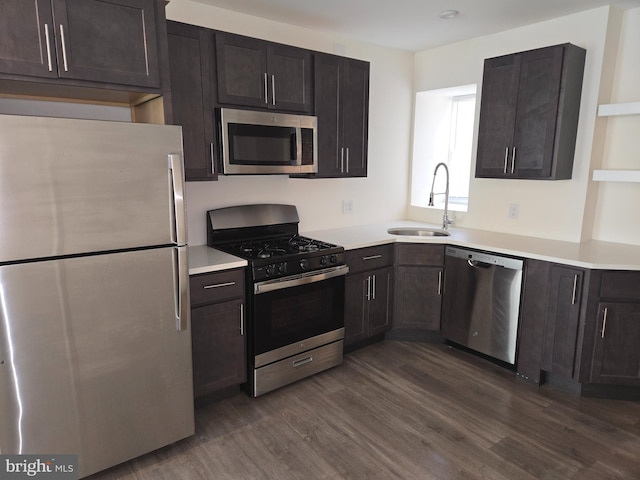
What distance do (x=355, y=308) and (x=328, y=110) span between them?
5.07 feet

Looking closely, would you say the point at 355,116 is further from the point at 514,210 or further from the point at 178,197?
the point at 178,197

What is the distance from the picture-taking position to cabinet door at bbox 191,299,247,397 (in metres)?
2.45

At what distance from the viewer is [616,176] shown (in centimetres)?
289

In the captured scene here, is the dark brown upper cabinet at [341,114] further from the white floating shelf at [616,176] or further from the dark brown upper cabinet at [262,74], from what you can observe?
the white floating shelf at [616,176]

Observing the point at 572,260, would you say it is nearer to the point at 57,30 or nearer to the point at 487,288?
the point at 487,288

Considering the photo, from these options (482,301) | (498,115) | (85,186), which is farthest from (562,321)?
(85,186)

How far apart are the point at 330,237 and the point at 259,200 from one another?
64 centimetres

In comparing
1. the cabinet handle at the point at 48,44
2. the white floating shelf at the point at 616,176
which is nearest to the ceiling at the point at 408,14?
the white floating shelf at the point at 616,176

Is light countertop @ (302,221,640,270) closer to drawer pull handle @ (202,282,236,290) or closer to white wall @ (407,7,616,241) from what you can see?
white wall @ (407,7,616,241)

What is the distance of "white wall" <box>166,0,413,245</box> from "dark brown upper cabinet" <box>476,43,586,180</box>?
0.99 m

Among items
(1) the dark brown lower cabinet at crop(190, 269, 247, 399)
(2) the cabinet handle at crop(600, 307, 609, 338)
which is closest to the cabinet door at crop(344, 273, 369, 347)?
(1) the dark brown lower cabinet at crop(190, 269, 247, 399)

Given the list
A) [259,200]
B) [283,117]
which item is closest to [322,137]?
[283,117]

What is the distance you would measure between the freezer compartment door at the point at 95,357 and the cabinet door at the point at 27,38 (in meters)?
0.84

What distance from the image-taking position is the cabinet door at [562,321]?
265 cm
